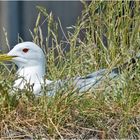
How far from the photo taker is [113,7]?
537 cm

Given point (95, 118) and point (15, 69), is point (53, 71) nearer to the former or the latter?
point (15, 69)

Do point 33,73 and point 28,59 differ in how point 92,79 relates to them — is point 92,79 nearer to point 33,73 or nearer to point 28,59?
point 33,73

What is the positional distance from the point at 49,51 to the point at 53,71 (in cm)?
45

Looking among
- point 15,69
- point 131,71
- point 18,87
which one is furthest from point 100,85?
point 15,69

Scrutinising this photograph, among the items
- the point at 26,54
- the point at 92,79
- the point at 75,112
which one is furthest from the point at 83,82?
the point at 26,54

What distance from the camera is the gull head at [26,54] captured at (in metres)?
4.98

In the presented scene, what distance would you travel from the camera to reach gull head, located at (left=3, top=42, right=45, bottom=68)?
16.4 feet

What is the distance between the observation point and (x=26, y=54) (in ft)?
16.5

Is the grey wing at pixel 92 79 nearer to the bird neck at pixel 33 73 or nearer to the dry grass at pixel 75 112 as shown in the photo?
the dry grass at pixel 75 112

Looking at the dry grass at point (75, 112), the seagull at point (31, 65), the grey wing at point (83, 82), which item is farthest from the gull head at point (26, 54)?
the grey wing at point (83, 82)

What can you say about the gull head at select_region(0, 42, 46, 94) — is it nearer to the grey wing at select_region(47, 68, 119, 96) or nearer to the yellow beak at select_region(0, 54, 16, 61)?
the yellow beak at select_region(0, 54, 16, 61)

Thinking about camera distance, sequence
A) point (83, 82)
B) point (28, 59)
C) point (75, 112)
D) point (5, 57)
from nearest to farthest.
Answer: point (75, 112) → point (83, 82) → point (5, 57) → point (28, 59)

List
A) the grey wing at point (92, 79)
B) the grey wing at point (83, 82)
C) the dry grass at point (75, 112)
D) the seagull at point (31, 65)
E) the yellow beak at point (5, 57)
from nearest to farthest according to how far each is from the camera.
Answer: the dry grass at point (75, 112) → the grey wing at point (83, 82) → the grey wing at point (92, 79) → the seagull at point (31, 65) → the yellow beak at point (5, 57)

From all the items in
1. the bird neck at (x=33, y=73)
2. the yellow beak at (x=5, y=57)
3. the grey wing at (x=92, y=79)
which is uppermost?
the yellow beak at (x=5, y=57)
